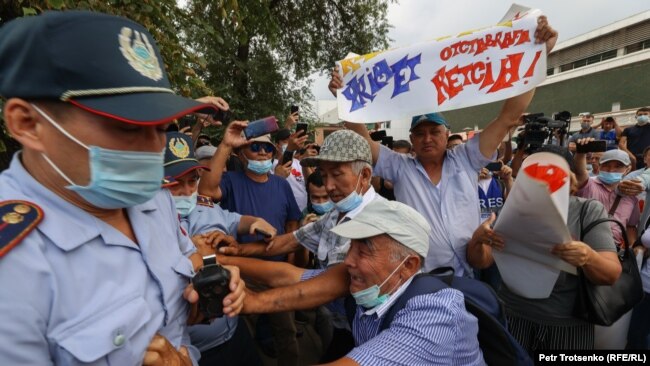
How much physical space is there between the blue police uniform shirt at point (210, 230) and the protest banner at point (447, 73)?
1.21m

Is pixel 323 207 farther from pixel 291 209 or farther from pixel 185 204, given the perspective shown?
pixel 185 204

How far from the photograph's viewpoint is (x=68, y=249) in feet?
2.87

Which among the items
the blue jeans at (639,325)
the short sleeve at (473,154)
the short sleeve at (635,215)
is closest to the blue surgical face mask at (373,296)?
the short sleeve at (473,154)

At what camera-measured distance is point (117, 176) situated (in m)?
0.96

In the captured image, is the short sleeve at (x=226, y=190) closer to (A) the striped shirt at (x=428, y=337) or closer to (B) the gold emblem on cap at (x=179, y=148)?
(B) the gold emblem on cap at (x=179, y=148)

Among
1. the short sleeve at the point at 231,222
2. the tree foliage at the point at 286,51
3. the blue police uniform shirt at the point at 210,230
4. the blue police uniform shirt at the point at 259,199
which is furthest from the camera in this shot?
the tree foliage at the point at 286,51

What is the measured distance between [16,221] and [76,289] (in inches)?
8.1

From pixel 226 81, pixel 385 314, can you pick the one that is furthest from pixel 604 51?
pixel 385 314

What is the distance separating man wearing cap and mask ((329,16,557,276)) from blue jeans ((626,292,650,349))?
1.63 meters

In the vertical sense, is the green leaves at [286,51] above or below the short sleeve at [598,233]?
above

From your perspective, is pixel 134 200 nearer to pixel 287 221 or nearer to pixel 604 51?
pixel 287 221

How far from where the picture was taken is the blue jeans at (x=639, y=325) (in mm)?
2936

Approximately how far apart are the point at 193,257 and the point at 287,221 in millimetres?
2166

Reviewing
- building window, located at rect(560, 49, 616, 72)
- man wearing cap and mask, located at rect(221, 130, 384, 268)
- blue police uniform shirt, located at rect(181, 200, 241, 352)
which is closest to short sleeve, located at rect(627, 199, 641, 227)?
man wearing cap and mask, located at rect(221, 130, 384, 268)
